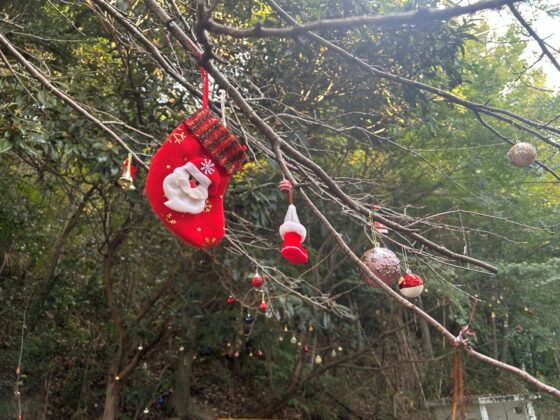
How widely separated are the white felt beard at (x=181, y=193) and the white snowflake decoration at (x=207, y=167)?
5 cm

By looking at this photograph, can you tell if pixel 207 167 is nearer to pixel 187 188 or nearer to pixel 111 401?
pixel 187 188

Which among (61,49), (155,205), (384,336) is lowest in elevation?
(155,205)

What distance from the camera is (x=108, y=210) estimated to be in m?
3.75

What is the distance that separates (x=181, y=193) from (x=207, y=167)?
111 mm

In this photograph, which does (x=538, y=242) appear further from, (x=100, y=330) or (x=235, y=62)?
→ (x=100, y=330)

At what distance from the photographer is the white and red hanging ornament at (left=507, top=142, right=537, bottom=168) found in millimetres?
1689

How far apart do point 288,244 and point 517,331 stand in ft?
12.9

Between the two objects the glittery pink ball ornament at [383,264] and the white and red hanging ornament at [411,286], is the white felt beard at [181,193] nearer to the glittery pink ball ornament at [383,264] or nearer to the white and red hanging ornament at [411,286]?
the glittery pink ball ornament at [383,264]

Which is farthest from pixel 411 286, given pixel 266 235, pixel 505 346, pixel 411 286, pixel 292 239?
pixel 505 346

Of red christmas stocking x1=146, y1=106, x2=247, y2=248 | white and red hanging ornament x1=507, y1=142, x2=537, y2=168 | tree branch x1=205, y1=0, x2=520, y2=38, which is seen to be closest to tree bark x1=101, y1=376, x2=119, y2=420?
red christmas stocking x1=146, y1=106, x2=247, y2=248

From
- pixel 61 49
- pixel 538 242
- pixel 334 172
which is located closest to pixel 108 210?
pixel 61 49

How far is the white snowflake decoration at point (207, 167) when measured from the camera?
1.37m

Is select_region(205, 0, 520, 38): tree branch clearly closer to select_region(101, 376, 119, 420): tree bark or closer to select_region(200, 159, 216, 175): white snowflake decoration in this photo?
select_region(200, 159, 216, 175): white snowflake decoration

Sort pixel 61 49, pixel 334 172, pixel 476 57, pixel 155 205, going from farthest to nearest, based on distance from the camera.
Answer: pixel 476 57 → pixel 334 172 → pixel 61 49 → pixel 155 205
